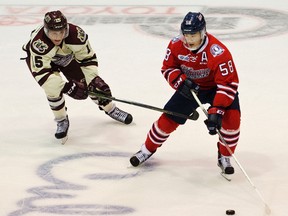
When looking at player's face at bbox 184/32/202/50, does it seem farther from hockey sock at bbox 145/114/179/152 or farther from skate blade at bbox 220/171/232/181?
skate blade at bbox 220/171/232/181

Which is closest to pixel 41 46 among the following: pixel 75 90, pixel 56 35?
pixel 56 35

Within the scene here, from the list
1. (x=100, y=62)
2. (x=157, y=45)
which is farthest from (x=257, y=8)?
(x=100, y=62)

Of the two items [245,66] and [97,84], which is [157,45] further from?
[97,84]

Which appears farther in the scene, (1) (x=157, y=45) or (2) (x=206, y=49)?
(1) (x=157, y=45)

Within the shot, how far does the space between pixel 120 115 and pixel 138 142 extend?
1.11ft

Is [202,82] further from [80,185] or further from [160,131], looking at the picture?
[80,185]

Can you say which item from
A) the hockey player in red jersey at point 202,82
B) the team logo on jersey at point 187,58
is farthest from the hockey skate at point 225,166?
the team logo on jersey at point 187,58

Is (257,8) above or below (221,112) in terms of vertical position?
below

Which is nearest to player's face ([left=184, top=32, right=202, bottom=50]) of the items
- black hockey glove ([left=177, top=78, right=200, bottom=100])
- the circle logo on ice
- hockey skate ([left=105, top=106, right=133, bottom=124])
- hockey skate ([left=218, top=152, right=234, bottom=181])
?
black hockey glove ([left=177, top=78, right=200, bottom=100])

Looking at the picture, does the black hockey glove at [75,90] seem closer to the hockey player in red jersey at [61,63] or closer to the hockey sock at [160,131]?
the hockey player in red jersey at [61,63]

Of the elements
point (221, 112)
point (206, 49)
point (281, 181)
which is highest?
point (206, 49)

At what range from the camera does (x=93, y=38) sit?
252 inches

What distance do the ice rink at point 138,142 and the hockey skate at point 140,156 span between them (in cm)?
4

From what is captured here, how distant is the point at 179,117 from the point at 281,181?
1.95ft
